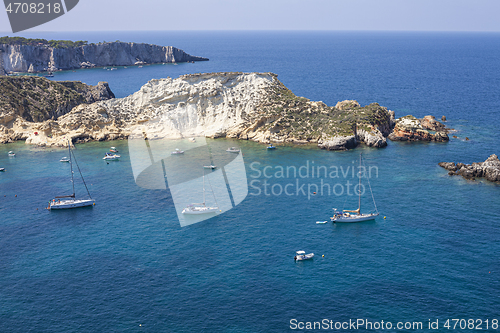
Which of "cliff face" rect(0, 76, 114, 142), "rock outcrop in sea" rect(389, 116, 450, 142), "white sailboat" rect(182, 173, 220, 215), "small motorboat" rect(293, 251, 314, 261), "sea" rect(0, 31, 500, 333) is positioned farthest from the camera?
"cliff face" rect(0, 76, 114, 142)

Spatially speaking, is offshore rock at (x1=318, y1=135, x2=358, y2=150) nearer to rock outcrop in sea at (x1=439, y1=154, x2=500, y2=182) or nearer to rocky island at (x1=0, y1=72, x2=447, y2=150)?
rocky island at (x1=0, y1=72, x2=447, y2=150)

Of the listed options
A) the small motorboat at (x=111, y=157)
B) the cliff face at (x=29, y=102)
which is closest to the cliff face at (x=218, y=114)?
the cliff face at (x=29, y=102)

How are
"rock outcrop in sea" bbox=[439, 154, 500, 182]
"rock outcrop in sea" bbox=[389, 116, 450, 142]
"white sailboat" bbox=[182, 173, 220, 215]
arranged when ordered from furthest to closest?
"rock outcrop in sea" bbox=[389, 116, 450, 142]
"rock outcrop in sea" bbox=[439, 154, 500, 182]
"white sailboat" bbox=[182, 173, 220, 215]

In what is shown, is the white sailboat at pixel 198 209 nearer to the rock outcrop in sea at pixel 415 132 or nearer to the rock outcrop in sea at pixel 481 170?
the rock outcrop in sea at pixel 481 170

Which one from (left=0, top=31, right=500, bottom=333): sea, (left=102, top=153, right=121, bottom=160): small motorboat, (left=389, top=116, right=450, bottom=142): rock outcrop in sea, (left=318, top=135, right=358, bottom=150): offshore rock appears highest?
(left=389, top=116, right=450, bottom=142): rock outcrop in sea

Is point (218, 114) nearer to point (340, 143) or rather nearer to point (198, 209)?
point (340, 143)

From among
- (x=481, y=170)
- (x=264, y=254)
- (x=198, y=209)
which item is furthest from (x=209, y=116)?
(x=481, y=170)

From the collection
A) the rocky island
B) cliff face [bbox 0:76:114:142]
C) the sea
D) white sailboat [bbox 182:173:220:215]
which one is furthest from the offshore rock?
cliff face [bbox 0:76:114:142]
